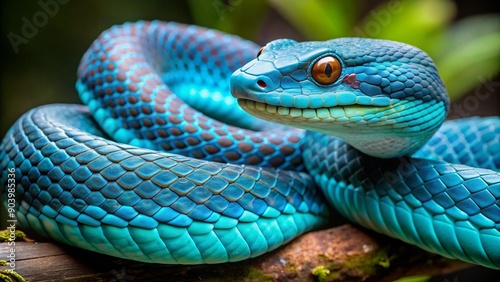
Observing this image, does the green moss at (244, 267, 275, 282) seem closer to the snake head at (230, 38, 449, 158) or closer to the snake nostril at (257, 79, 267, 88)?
the snake head at (230, 38, 449, 158)

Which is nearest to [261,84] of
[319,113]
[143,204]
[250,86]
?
[250,86]

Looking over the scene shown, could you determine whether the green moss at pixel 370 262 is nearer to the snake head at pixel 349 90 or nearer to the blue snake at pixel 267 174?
the blue snake at pixel 267 174

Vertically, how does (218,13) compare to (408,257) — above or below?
above

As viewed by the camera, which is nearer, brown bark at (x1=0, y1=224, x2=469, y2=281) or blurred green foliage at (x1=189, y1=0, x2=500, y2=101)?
brown bark at (x1=0, y1=224, x2=469, y2=281)

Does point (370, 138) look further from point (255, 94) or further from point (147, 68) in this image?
point (147, 68)

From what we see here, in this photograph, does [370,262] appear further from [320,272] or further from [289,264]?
[289,264]

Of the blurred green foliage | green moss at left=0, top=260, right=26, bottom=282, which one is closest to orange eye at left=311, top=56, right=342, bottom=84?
green moss at left=0, top=260, right=26, bottom=282

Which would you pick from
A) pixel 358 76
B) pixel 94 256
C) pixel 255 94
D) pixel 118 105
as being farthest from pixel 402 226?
pixel 118 105

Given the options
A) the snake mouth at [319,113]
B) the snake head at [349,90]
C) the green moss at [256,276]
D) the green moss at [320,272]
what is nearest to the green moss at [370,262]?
the green moss at [320,272]
